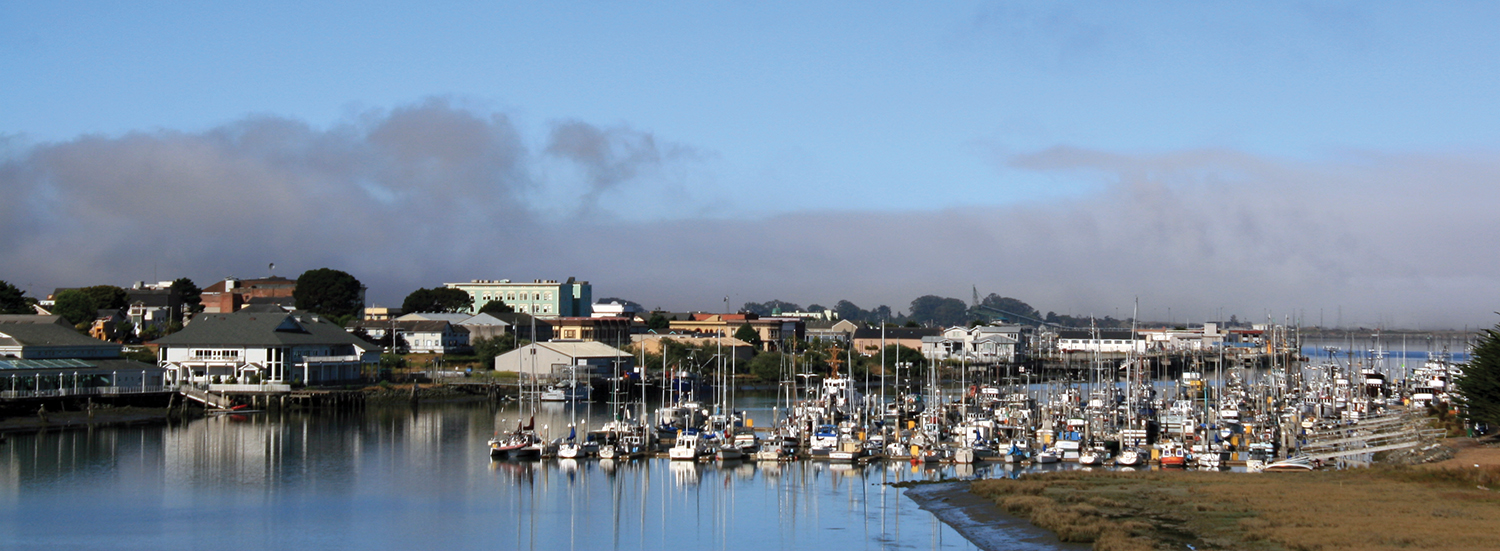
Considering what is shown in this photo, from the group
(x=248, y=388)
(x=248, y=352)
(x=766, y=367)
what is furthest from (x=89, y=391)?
(x=766, y=367)

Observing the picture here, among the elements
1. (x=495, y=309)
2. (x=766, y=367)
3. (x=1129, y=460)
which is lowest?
(x=1129, y=460)

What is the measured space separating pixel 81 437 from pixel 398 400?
61.2 feet

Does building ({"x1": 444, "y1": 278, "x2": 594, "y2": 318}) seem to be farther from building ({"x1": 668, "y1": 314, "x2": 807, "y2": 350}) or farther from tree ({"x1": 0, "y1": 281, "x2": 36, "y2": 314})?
tree ({"x1": 0, "y1": 281, "x2": 36, "y2": 314})

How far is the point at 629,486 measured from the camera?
3500 centimetres

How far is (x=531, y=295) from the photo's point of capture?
136500 mm

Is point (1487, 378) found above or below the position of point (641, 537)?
above

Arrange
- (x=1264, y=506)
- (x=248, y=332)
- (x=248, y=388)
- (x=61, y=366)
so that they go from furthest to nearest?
(x=248, y=332) → (x=248, y=388) → (x=61, y=366) → (x=1264, y=506)

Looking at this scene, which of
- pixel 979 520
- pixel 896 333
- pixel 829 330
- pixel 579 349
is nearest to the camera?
pixel 979 520

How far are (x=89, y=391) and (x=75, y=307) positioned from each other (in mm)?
43529

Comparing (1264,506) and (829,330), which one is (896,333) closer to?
(829,330)

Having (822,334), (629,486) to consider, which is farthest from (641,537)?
(822,334)

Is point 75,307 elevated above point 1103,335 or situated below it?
above

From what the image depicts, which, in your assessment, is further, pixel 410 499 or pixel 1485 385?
pixel 1485 385

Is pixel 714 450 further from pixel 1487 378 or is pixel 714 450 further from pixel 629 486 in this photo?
pixel 1487 378
